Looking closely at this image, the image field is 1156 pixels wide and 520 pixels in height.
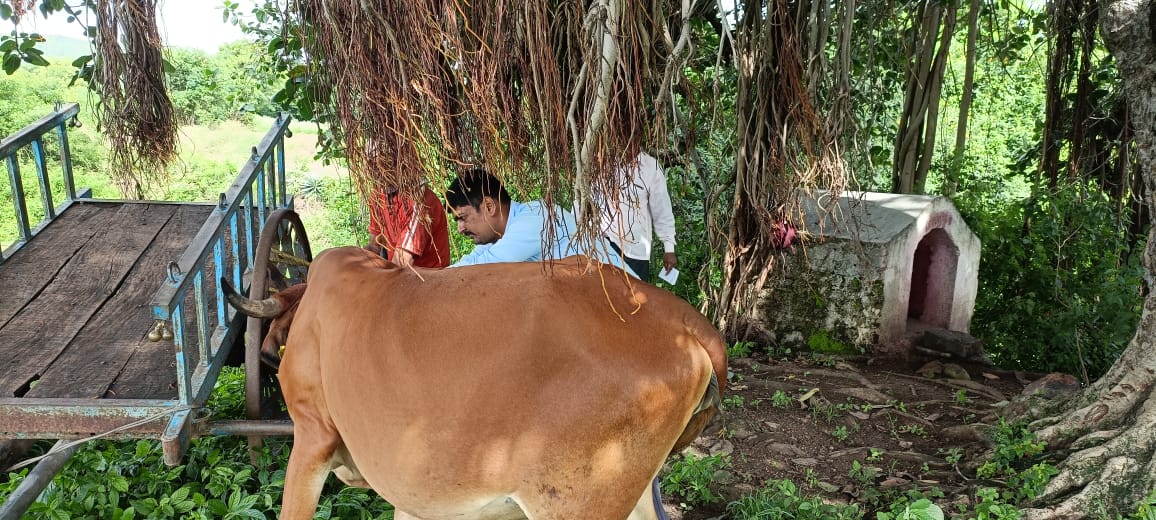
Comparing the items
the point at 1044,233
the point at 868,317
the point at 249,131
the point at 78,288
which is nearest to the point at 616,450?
the point at 78,288

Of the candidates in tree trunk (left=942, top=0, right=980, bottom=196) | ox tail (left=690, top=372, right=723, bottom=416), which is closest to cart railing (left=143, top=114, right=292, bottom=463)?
ox tail (left=690, top=372, right=723, bottom=416)

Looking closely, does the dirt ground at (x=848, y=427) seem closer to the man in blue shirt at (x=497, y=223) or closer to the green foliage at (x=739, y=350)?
the green foliage at (x=739, y=350)

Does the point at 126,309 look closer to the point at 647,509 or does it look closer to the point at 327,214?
the point at 647,509

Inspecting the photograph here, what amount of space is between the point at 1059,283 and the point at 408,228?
5.25 metres

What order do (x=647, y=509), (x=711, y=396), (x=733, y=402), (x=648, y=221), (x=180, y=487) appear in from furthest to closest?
1. (x=733, y=402)
2. (x=648, y=221)
3. (x=180, y=487)
4. (x=647, y=509)
5. (x=711, y=396)

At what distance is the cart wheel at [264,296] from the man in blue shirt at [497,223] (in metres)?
0.75

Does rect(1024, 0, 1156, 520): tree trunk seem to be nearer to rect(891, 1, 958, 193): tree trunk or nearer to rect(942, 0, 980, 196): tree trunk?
rect(891, 1, 958, 193): tree trunk

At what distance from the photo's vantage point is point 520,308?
228cm

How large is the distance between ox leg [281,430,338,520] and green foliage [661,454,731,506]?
1650 mm

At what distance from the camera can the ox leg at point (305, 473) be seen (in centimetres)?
264

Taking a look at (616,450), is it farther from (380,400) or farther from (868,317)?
(868,317)

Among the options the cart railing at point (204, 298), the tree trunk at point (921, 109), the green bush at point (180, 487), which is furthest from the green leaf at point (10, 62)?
the tree trunk at point (921, 109)

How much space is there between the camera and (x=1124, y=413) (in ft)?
11.8

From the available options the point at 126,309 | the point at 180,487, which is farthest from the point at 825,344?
the point at 126,309
